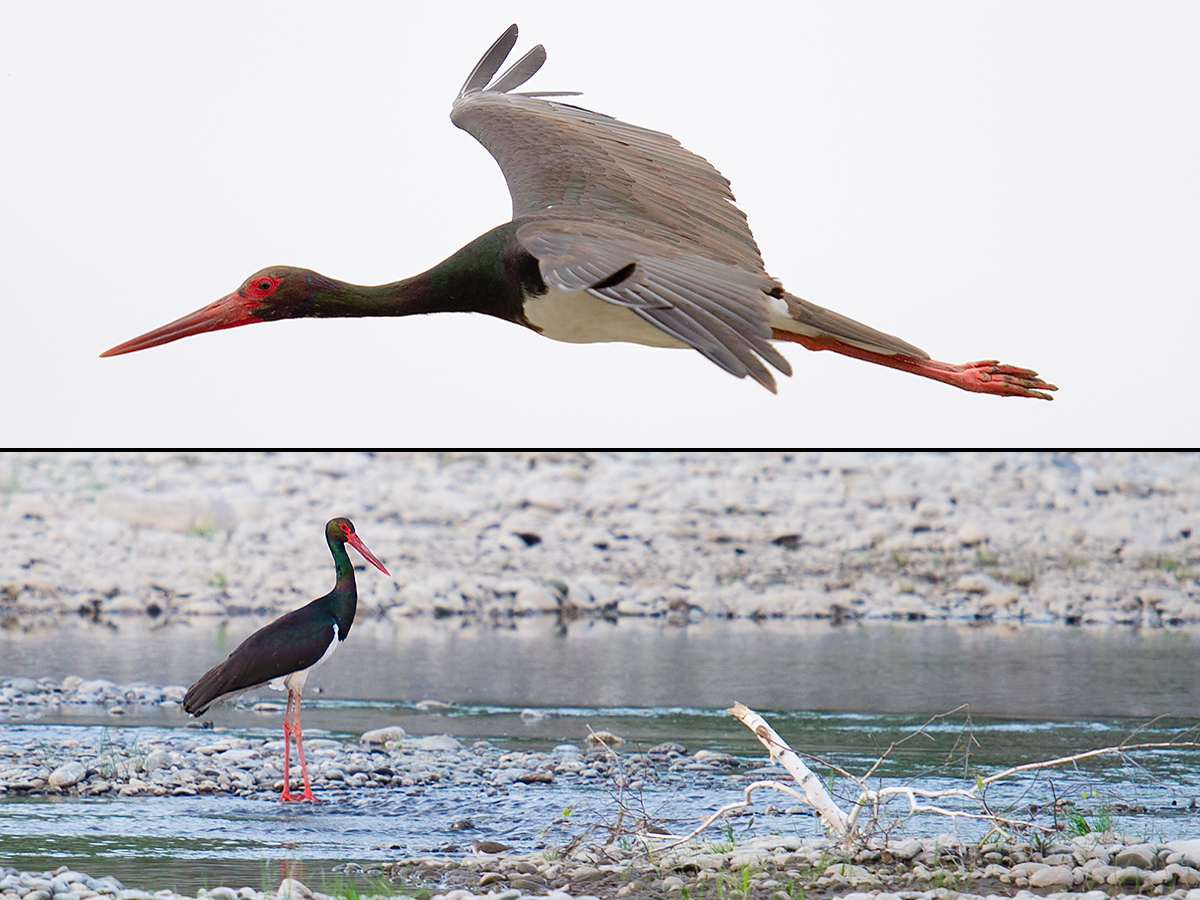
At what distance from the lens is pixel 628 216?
3756mm

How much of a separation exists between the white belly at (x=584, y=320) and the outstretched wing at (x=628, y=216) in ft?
0.63

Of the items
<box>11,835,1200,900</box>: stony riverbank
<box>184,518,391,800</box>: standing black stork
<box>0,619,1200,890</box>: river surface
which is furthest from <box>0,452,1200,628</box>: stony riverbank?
<box>11,835,1200,900</box>: stony riverbank

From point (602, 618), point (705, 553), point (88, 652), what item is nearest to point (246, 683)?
point (88, 652)

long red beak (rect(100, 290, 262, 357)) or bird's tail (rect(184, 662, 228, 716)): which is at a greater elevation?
long red beak (rect(100, 290, 262, 357))

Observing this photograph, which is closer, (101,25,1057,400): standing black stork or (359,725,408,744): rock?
(101,25,1057,400): standing black stork

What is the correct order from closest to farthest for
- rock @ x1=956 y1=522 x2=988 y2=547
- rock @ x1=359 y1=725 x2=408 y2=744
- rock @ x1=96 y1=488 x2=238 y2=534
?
1. rock @ x1=359 y1=725 x2=408 y2=744
2. rock @ x1=956 y1=522 x2=988 y2=547
3. rock @ x1=96 y1=488 x2=238 y2=534

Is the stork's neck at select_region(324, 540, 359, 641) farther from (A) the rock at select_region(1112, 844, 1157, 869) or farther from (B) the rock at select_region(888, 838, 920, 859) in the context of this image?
(A) the rock at select_region(1112, 844, 1157, 869)

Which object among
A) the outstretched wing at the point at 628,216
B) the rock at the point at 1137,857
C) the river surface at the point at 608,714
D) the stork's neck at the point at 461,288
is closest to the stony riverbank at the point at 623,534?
the river surface at the point at 608,714

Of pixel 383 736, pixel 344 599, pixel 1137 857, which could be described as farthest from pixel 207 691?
pixel 1137 857

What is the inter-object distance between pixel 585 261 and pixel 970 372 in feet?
5.29

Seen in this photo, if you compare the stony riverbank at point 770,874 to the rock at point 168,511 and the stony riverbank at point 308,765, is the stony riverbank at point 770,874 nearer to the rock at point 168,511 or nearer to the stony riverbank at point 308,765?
the stony riverbank at point 308,765

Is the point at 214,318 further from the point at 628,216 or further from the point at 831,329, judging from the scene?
the point at 831,329

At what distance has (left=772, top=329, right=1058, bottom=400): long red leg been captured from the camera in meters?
3.98

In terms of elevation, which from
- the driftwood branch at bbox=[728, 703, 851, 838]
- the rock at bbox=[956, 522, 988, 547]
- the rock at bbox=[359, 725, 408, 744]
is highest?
the rock at bbox=[956, 522, 988, 547]
